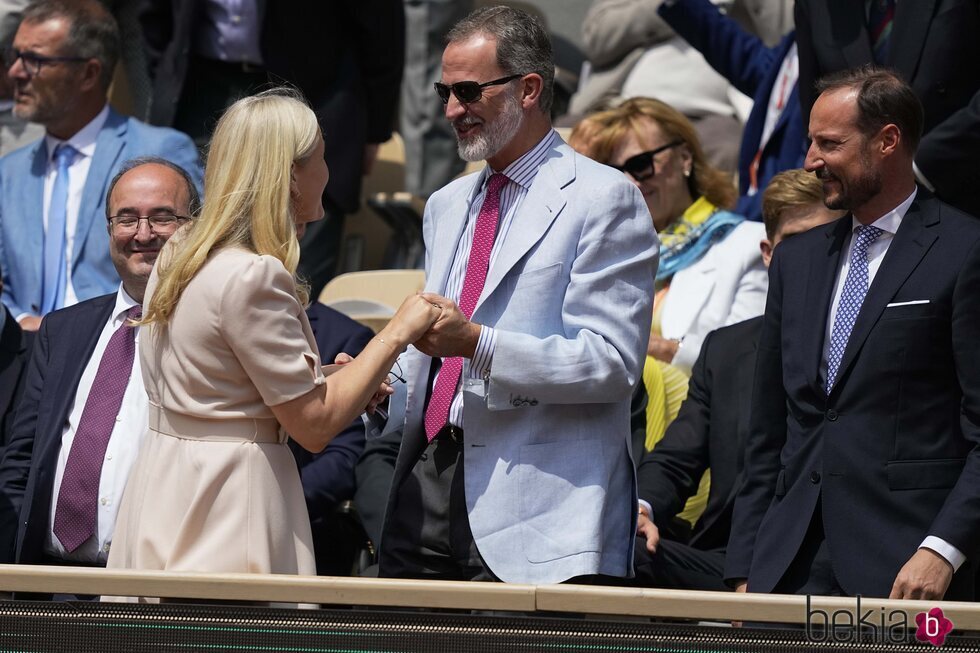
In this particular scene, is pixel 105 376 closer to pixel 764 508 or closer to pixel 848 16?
pixel 764 508

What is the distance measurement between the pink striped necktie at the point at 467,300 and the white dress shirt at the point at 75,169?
265cm

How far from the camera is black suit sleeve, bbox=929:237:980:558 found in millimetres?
3227

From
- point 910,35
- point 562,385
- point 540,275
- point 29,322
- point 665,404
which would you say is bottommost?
point 665,404

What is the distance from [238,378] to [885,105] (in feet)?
5.57

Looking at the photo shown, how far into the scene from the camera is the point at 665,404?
4.97 meters

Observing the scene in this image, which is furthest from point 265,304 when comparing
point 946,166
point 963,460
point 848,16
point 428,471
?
point 848,16

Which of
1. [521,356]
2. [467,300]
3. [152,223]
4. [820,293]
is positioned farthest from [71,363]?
[820,293]

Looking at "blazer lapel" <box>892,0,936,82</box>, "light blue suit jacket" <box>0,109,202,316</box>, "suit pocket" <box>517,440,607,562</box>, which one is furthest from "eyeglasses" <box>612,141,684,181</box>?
"suit pocket" <box>517,440,607,562</box>

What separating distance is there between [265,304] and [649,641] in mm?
1019

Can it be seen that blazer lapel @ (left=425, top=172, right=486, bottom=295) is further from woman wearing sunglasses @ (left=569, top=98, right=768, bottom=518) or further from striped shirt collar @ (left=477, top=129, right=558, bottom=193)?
woman wearing sunglasses @ (left=569, top=98, right=768, bottom=518)

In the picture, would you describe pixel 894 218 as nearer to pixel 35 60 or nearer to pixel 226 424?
pixel 226 424

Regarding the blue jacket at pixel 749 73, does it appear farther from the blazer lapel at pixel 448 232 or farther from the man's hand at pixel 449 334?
the man's hand at pixel 449 334

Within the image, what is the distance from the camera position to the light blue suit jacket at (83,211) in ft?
18.3

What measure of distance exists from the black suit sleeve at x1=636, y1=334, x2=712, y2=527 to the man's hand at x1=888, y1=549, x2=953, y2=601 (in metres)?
1.21
